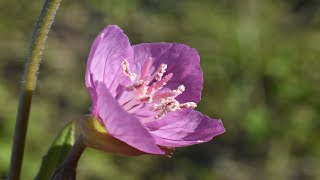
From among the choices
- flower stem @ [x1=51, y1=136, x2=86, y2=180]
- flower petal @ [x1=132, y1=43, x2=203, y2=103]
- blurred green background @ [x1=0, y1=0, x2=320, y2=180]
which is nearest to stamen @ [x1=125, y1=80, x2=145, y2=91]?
flower petal @ [x1=132, y1=43, x2=203, y2=103]

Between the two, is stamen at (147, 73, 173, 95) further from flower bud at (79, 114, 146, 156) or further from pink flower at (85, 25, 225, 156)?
flower bud at (79, 114, 146, 156)

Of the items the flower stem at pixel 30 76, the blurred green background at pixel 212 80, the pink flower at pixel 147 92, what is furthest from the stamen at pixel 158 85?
the blurred green background at pixel 212 80

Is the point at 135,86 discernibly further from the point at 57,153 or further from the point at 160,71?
the point at 57,153

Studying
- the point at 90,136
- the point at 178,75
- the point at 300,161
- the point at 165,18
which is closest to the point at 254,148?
the point at 300,161

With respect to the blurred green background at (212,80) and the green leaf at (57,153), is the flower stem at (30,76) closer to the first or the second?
the green leaf at (57,153)

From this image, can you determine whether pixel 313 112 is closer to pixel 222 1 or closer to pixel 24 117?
pixel 222 1

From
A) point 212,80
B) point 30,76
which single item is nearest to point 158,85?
point 30,76
